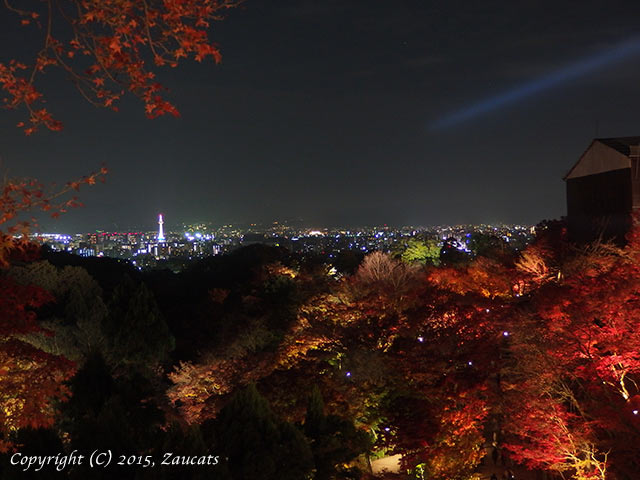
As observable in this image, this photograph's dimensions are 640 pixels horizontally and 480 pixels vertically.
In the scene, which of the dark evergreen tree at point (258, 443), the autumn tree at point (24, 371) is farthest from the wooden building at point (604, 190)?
the autumn tree at point (24, 371)

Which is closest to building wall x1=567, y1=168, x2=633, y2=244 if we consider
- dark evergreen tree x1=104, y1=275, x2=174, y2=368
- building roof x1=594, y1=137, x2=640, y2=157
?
building roof x1=594, y1=137, x2=640, y2=157

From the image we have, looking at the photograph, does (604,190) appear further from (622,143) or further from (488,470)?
(488,470)

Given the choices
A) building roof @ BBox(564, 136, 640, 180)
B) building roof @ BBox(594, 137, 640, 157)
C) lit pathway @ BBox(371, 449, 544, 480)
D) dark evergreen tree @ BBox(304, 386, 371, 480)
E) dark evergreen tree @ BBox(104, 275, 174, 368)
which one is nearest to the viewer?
dark evergreen tree @ BBox(304, 386, 371, 480)

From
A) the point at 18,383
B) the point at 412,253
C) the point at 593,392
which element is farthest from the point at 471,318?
the point at 412,253

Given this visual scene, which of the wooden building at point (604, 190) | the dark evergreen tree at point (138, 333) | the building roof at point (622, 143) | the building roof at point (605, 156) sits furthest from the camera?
the dark evergreen tree at point (138, 333)

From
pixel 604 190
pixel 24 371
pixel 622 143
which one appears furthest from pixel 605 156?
pixel 24 371

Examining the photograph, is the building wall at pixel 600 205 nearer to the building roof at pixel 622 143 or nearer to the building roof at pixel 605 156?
the building roof at pixel 605 156

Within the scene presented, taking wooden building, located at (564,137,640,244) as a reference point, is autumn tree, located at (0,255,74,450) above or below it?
below

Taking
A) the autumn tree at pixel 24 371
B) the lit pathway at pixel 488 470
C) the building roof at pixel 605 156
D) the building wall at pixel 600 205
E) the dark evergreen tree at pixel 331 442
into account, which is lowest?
the lit pathway at pixel 488 470

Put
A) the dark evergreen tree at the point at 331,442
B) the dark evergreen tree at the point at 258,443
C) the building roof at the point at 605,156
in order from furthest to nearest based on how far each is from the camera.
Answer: the building roof at the point at 605,156 → the dark evergreen tree at the point at 331,442 → the dark evergreen tree at the point at 258,443

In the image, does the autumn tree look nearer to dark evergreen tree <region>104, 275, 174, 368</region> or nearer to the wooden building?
dark evergreen tree <region>104, 275, 174, 368</region>
